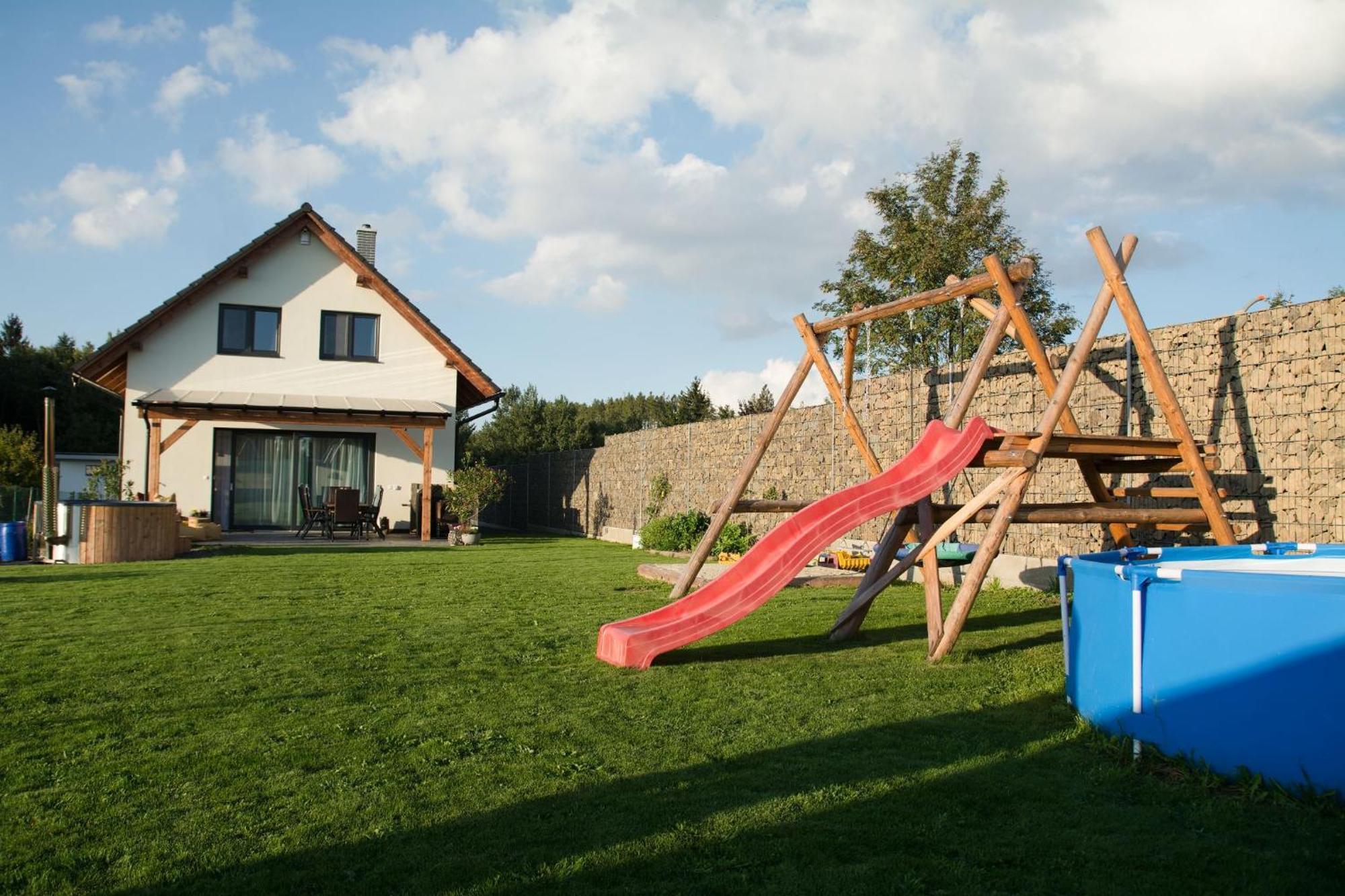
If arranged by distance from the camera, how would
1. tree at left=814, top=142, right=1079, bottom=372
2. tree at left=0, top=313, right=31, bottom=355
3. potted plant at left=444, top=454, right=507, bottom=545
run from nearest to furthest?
potted plant at left=444, top=454, right=507, bottom=545, tree at left=814, top=142, right=1079, bottom=372, tree at left=0, top=313, right=31, bottom=355

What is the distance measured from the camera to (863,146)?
757 inches

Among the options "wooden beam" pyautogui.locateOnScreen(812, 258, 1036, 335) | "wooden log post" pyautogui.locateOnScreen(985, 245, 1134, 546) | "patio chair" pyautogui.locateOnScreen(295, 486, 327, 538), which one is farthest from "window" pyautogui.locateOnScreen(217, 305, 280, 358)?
"wooden log post" pyautogui.locateOnScreen(985, 245, 1134, 546)

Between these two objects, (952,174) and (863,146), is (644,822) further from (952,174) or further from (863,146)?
(952,174)

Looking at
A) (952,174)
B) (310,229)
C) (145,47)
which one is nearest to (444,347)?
(310,229)

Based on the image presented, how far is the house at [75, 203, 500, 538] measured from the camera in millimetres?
20031

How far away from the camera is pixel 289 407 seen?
1908 centimetres

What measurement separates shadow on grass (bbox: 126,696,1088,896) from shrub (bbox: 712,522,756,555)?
10047 millimetres

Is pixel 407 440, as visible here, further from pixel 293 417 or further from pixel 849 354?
pixel 849 354

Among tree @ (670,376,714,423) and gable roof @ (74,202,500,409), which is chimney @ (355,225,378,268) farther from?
tree @ (670,376,714,423)

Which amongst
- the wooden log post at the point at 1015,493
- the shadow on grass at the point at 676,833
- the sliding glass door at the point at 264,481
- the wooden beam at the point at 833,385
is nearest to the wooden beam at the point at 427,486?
the sliding glass door at the point at 264,481

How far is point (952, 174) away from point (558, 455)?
12.5 m

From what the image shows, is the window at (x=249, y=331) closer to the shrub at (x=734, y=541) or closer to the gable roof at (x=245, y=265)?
the gable roof at (x=245, y=265)

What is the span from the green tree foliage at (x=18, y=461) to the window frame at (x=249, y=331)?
7554 mm

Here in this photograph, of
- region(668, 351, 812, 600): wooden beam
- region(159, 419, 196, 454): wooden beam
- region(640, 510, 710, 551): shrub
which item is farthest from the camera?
region(159, 419, 196, 454): wooden beam
